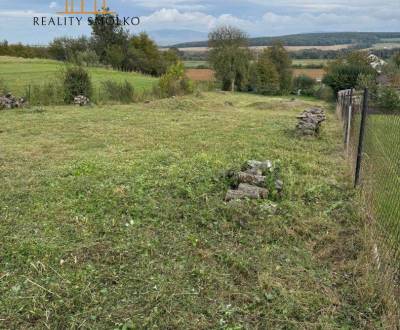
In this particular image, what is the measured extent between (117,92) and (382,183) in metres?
13.3

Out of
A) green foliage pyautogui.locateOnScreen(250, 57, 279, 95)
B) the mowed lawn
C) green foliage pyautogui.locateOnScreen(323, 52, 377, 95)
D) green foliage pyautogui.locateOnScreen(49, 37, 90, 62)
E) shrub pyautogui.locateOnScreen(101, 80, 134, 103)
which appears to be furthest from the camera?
A: green foliage pyautogui.locateOnScreen(49, 37, 90, 62)

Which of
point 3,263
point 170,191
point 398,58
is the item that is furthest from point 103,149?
point 398,58

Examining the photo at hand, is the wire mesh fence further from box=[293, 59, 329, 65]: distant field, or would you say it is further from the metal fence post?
box=[293, 59, 329, 65]: distant field

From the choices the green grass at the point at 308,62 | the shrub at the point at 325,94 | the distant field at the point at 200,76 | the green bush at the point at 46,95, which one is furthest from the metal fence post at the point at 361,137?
the green grass at the point at 308,62

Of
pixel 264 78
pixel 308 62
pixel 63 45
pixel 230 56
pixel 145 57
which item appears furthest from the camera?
pixel 308 62

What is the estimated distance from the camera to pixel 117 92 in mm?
15758

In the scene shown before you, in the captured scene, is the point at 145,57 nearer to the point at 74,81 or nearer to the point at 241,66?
the point at 241,66

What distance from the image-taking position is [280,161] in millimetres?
6051

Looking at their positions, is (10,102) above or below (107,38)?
below

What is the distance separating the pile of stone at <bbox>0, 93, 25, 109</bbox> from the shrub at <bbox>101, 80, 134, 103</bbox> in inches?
133

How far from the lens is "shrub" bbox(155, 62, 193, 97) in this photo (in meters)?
17.8

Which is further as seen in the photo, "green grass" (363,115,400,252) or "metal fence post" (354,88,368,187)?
"metal fence post" (354,88,368,187)

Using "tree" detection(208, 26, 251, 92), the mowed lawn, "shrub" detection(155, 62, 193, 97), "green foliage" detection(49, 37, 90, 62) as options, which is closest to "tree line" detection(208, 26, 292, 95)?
"tree" detection(208, 26, 251, 92)

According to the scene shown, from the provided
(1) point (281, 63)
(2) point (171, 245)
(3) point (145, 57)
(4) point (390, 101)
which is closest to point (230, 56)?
(1) point (281, 63)
